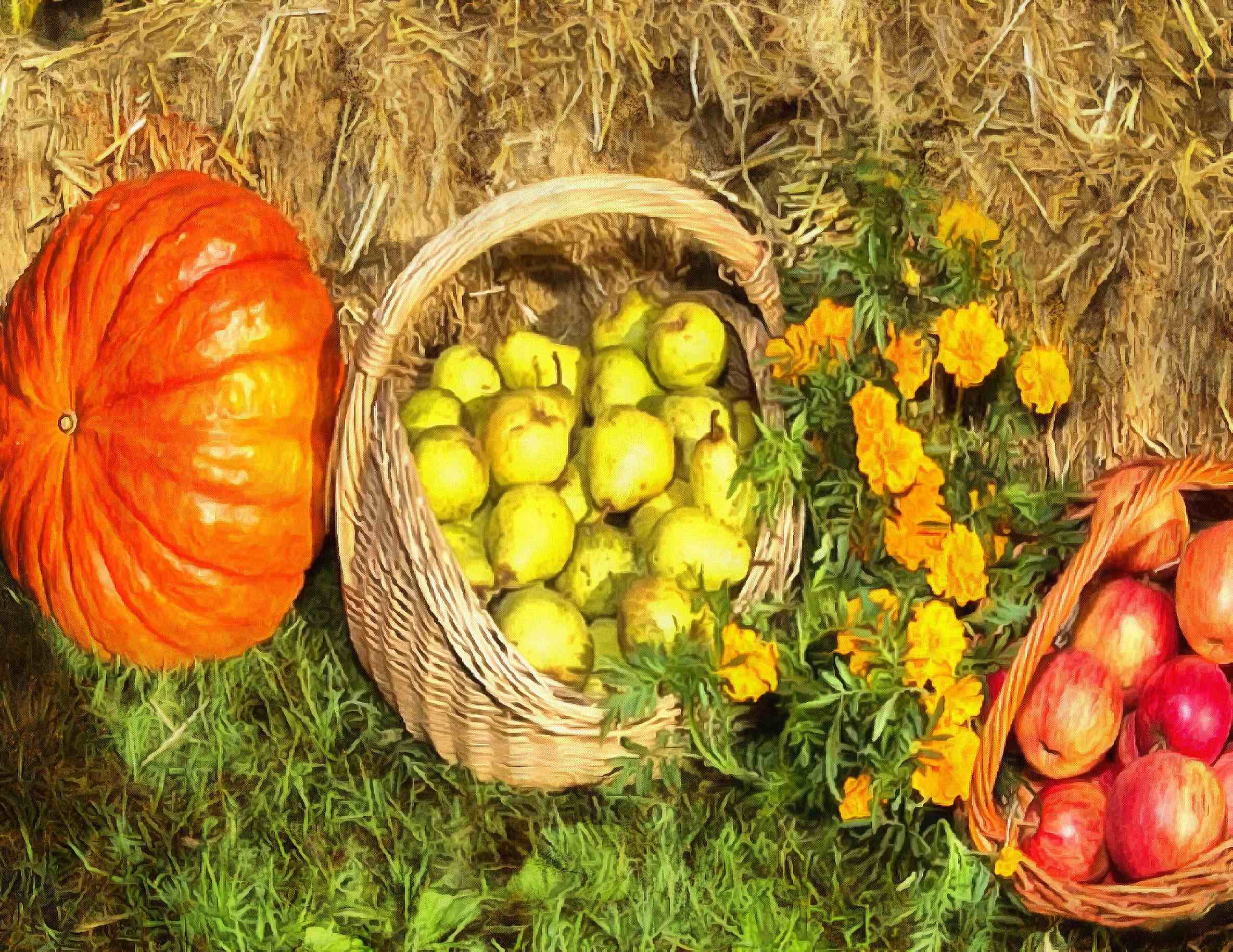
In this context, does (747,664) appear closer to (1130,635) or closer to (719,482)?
(719,482)

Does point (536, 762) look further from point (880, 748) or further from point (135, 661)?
point (135, 661)

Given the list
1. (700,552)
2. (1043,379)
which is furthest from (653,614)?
(1043,379)

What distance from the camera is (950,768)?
6.67ft

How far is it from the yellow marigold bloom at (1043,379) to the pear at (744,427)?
1.76 ft

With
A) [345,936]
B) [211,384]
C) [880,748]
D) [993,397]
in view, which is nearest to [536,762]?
[345,936]

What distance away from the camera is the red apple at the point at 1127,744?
7.31 feet

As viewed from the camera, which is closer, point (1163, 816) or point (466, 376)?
point (1163, 816)

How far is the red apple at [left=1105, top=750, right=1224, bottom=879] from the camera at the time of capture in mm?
2041

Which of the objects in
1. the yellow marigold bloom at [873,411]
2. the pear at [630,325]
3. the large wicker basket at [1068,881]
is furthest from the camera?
the pear at [630,325]

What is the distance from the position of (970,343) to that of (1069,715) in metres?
0.68

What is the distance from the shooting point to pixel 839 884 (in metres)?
2.18

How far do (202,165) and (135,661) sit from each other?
121cm

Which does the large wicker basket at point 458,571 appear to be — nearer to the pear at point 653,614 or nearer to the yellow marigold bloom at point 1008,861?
the pear at point 653,614

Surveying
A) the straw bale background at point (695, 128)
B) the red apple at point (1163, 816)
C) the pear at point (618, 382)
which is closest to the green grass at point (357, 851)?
the red apple at point (1163, 816)
